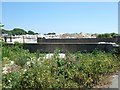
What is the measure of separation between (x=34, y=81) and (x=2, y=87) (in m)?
0.70

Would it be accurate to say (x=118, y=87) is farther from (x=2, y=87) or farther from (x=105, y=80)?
(x=2, y=87)

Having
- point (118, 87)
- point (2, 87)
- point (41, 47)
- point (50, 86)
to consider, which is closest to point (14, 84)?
point (2, 87)

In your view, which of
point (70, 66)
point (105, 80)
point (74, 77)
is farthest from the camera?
point (105, 80)

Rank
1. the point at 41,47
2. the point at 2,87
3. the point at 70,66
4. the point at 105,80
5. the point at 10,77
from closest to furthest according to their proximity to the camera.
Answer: the point at 2,87
the point at 10,77
the point at 70,66
the point at 105,80
the point at 41,47

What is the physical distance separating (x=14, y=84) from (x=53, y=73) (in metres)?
1.09

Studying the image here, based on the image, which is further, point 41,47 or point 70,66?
point 41,47

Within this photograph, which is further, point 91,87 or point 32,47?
point 32,47

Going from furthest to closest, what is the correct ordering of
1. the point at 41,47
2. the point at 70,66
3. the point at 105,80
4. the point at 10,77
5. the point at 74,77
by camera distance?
1. the point at 41,47
2. the point at 105,80
3. the point at 70,66
4. the point at 74,77
5. the point at 10,77

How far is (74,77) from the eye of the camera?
798 centimetres

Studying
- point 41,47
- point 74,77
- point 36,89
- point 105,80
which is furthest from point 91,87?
point 41,47

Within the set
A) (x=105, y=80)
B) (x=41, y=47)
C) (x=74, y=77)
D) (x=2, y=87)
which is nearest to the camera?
(x=2, y=87)

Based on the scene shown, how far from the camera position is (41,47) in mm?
20734

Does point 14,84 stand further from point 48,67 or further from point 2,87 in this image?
point 48,67

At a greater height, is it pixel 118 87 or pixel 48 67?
pixel 48 67
